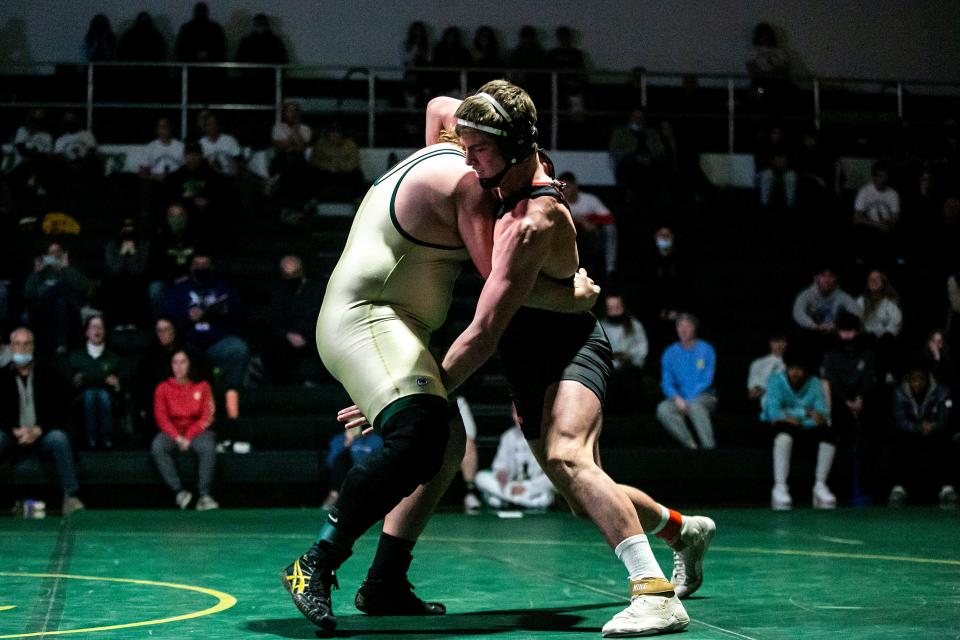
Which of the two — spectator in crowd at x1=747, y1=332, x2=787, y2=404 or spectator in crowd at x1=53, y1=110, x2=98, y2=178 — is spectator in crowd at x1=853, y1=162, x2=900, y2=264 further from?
spectator in crowd at x1=53, y1=110, x2=98, y2=178

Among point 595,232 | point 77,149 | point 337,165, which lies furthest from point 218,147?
point 595,232

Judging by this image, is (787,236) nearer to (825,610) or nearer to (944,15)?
(944,15)

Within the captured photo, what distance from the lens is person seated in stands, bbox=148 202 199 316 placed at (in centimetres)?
1268

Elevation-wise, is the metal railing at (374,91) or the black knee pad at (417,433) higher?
the metal railing at (374,91)

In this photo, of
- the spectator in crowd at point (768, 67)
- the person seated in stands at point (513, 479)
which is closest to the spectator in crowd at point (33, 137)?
the person seated in stands at point (513, 479)

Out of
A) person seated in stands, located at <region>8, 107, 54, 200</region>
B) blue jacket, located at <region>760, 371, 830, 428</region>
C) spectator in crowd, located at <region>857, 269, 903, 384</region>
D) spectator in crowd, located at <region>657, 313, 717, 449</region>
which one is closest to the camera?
blue jacket, located at <region>760, 371, 830, 428</region>

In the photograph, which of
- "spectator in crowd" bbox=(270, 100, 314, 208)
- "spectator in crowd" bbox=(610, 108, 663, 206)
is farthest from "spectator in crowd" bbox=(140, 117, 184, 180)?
"spectator in crowd" bbox=(610, 108, 663, 206)

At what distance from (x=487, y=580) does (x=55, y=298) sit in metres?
7.46

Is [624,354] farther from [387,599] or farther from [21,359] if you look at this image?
[387,599]

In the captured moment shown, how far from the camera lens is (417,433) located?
414 cm

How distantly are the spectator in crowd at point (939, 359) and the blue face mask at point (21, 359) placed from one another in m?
7.49

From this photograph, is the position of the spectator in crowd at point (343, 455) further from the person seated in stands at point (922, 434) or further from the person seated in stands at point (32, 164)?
the person seated in stands at point (32, 164)

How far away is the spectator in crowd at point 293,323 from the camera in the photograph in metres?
12.4

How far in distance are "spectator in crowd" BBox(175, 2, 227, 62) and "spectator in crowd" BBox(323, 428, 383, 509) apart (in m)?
6.95
